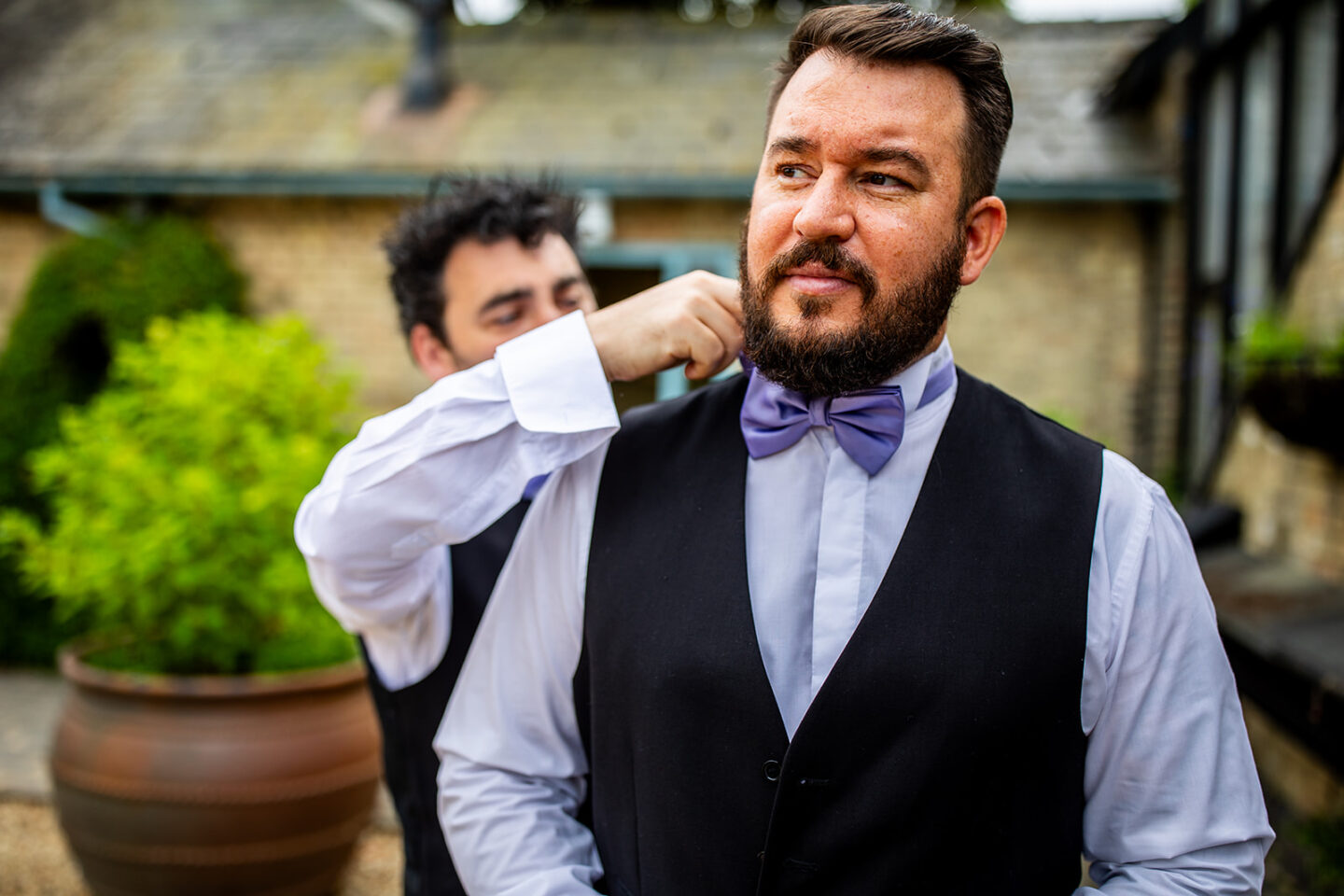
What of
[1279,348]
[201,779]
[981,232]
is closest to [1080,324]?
[1279,348]

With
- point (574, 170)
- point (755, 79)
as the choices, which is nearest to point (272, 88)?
point (574, 170)

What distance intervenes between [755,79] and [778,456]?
268 inches

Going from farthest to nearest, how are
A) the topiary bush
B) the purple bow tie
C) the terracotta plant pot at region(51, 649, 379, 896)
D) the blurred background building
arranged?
the topiary bush → the blurred background building → the terracotta plant pot at region(51, 649, 379, 896) → the purple bow tie

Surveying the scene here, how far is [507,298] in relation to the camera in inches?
87.2

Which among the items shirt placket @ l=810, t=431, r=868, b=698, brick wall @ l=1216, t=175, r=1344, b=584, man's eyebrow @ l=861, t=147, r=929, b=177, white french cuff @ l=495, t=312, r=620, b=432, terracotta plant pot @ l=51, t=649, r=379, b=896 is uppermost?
man's eyebrow @ l=861, t=147, r=929, b=177

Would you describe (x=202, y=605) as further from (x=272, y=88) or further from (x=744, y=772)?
(x=272, y=88)

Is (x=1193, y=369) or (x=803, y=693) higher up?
(x=803, y=693)

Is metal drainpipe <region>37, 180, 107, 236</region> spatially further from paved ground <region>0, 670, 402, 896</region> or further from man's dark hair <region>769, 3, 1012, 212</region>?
man's dark hair <region>769, 3, 1012, 212</region>

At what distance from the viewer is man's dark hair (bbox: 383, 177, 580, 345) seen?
7.42 ft

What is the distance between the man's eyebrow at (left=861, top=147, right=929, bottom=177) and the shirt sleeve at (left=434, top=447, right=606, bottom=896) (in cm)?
58

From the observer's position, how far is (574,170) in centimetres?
690

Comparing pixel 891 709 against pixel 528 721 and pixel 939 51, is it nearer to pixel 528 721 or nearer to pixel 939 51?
pixel 528 721

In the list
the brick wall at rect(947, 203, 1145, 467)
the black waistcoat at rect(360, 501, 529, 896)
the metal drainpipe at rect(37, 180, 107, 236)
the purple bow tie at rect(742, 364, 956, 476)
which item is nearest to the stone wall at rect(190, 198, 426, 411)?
the metal drainpipe at rect(37, 180, 107, 236)

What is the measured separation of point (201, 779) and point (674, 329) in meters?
2.64
